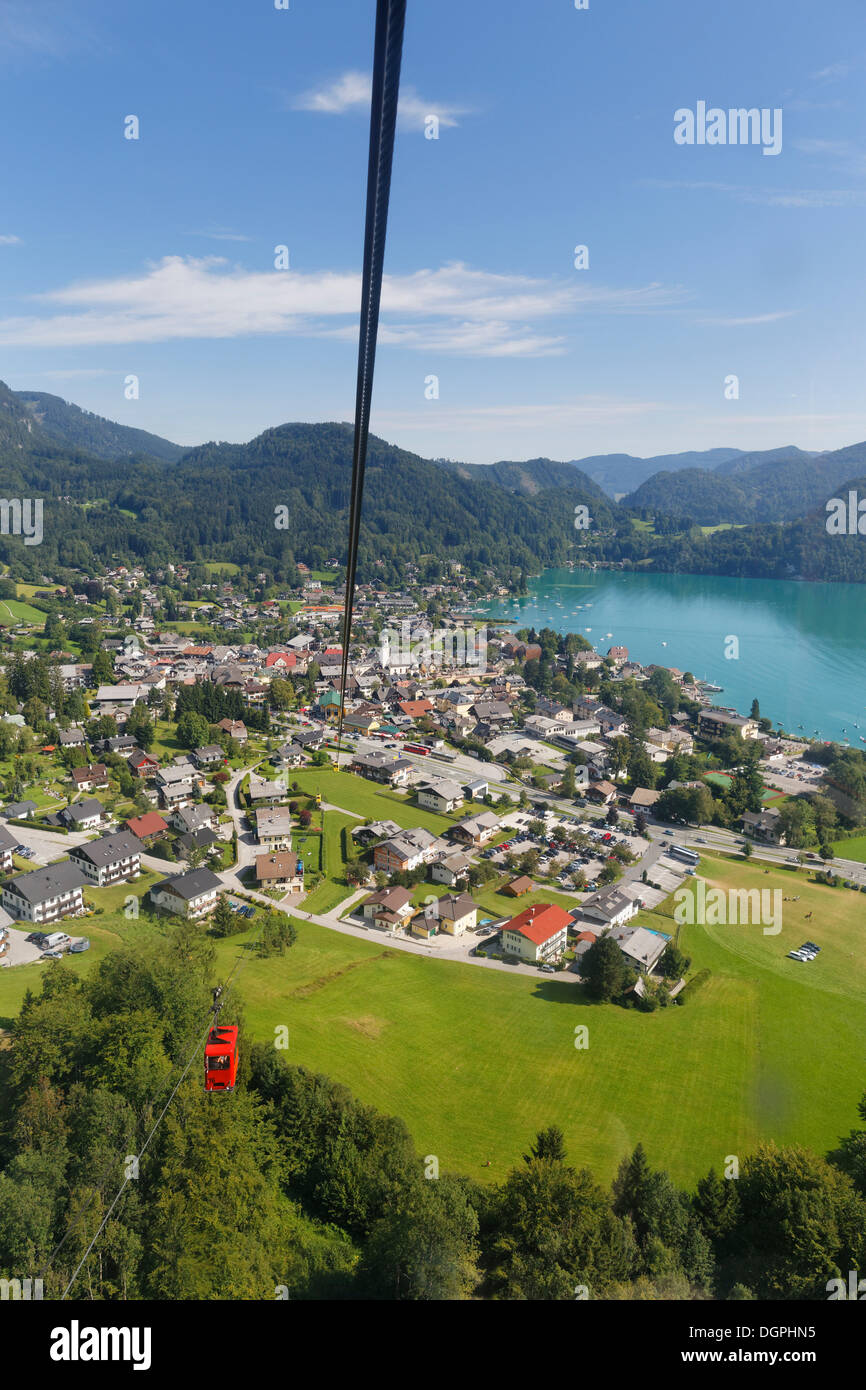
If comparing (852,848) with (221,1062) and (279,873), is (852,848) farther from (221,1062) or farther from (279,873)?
(221,1062)

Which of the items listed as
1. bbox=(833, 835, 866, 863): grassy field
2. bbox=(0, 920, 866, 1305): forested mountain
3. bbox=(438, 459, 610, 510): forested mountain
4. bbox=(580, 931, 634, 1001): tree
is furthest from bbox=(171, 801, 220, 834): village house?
bbox=(438, 459, 610, 510): forested mountain

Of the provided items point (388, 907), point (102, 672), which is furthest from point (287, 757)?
point (102, 672)

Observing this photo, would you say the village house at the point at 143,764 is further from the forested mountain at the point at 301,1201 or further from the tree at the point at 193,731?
the forested mountain at the point at 301,1201

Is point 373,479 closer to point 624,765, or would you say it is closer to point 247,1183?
point 624,765

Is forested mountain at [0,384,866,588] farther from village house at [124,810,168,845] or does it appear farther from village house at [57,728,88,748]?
village house at [124,810,168,845]
